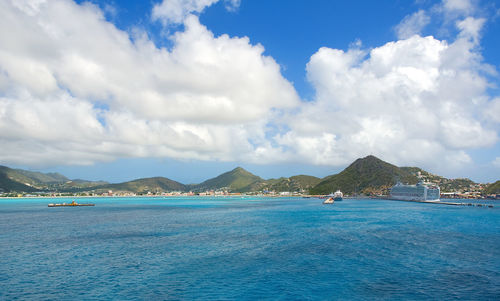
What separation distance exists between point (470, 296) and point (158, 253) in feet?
138

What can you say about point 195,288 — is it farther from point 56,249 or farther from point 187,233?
point 187,233

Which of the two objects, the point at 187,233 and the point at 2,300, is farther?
the point at 187,233

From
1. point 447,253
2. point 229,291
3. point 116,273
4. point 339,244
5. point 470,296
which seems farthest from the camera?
point 339,244

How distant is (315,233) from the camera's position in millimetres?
72062

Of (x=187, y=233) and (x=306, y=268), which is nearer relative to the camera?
(x=306, y=268)

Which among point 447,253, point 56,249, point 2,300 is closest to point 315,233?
point 447,253

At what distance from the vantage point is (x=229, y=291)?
32.0 metres

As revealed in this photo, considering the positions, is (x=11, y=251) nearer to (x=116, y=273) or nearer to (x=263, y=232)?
(x=116, y=273)

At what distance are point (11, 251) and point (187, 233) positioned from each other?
3336cm

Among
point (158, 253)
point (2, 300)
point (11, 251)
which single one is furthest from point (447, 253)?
point (11, 251)

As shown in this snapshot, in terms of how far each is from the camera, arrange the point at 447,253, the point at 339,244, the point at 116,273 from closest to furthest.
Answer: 1. the point at 116,273
2. the point at 447,253
3. the point at 339,244

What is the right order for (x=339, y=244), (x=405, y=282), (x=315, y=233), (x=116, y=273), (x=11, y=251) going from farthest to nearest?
(x=315, y=233) < (x=339, y=244) < (x=11, y=251) < (x=116, y=273) < (x=405, y=282)

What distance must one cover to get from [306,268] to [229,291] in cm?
1309

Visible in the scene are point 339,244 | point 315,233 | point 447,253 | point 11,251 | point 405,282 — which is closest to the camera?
point 405,282
